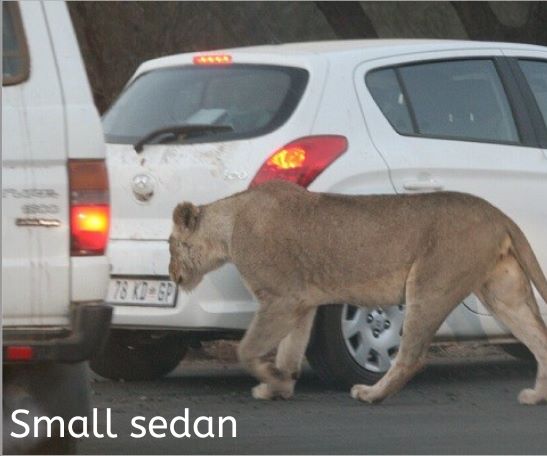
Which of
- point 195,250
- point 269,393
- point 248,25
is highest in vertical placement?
point 195,250

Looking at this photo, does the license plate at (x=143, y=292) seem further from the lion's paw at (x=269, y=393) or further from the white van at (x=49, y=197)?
the white van at (x=49, y=197)

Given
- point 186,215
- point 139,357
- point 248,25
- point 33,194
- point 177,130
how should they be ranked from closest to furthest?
point 33,194
point 186,215
point 177,130
point 139,357
point 248,25

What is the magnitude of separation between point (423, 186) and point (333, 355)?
97 centimetres

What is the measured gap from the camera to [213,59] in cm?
1025

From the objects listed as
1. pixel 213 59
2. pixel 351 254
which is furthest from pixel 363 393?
pixel 213 59

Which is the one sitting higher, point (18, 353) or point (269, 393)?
point (18, 353)

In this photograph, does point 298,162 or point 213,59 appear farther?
point 213,59

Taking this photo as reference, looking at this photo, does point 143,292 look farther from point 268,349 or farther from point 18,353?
point 18,353

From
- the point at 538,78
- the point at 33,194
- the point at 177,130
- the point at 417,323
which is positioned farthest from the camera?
the point at 538,78

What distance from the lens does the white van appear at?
684 cm

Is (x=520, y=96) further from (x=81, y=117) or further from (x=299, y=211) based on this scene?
(x=81, y=117)

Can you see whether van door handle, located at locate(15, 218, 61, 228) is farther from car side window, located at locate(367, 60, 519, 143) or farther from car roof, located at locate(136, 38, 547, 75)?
car side window, located at locate(367, 60, 519, 143)

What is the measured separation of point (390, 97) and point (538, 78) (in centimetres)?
118

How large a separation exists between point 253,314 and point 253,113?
99cm
